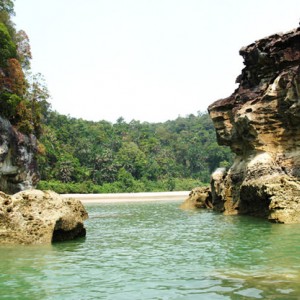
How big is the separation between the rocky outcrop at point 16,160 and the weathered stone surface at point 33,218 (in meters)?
20.7

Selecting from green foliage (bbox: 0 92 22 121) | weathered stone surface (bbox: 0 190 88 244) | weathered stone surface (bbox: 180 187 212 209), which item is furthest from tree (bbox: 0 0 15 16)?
weathered stone surface (bbox: 0 190 88 244)

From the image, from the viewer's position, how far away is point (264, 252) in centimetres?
1139

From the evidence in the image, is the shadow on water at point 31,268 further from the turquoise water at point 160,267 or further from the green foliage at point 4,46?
the green foliage at point 4,46

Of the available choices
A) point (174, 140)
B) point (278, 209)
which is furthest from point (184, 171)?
point (278, 209)

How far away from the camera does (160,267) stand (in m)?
9.87

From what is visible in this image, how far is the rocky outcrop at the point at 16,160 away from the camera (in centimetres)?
3403

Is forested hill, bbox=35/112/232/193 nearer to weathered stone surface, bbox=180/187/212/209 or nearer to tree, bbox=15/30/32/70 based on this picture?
tree, bbox=15/30/32/70

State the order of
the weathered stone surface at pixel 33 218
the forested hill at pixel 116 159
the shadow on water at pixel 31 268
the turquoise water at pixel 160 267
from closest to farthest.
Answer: the turquoise water at pixel 160 267, the shadow on water at pixel 31 268, the weathered stone surface at pixel 33 218, the forested hill at pixel 116 159

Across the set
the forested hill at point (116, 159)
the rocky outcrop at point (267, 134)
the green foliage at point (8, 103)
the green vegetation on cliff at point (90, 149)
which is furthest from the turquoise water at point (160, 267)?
the forested hill at point (116, 159)

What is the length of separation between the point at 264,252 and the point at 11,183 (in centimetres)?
2936

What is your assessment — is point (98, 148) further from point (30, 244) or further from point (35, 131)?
point (30, 244)

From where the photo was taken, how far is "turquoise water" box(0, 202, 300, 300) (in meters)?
7.67

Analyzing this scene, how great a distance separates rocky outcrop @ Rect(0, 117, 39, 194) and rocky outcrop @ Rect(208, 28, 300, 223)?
17563mm

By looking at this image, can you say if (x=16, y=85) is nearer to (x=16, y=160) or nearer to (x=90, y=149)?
(x=16, y=160)
